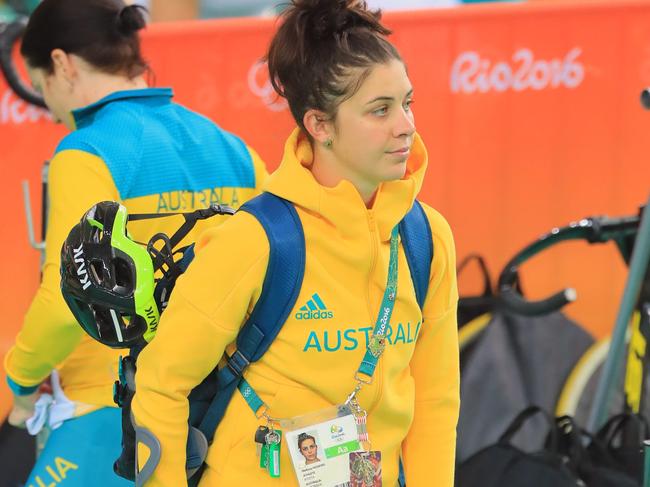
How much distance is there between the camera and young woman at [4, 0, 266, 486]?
271cm

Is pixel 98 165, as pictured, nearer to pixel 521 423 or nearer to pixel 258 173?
pixel 258 173

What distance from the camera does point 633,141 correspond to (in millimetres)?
4328

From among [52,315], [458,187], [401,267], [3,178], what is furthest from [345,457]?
[3,178]

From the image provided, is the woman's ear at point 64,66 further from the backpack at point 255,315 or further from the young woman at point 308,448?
the young woman at point 308,448

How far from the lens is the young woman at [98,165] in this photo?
271 cm

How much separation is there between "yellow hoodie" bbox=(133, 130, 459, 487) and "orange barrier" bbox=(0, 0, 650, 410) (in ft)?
7.15

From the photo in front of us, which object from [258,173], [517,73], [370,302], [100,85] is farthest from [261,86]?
[370,302]

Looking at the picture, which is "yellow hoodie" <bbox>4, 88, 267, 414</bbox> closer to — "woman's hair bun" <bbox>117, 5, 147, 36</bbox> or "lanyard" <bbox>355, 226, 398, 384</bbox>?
"woman's hair bun" <bbox>117, 5, 147, 36</bbox>

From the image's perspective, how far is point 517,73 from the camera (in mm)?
4352

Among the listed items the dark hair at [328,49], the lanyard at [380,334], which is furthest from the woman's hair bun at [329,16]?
the lanyard at [380,334]

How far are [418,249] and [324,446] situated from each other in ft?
1.38

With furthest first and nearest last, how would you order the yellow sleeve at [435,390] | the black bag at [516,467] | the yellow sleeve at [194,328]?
the black bag at [516,467] → the yellow sleeve at [435,390] → the yellow sleeve at [194,328]

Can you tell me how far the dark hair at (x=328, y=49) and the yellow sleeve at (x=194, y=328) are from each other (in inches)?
11.1

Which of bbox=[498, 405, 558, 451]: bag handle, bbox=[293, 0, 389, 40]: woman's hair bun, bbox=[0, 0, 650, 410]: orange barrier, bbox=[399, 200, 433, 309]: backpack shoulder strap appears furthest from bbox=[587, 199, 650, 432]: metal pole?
bbox=[293, 0, 389, 40]: woman's hair bun
